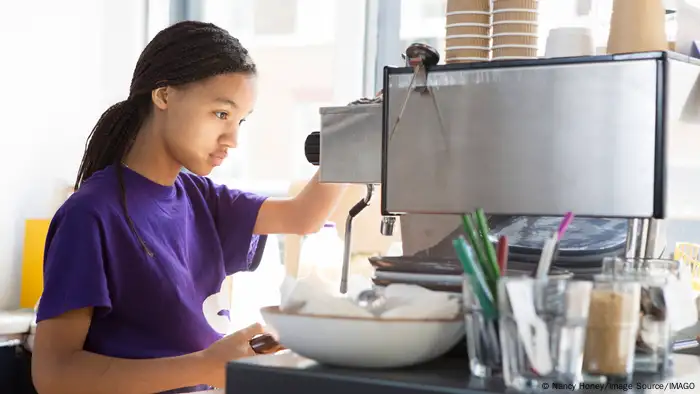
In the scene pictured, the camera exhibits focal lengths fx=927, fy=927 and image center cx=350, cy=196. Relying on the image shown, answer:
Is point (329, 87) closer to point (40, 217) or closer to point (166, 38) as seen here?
point (40, 217)

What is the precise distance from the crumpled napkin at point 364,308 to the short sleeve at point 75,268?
0.60m

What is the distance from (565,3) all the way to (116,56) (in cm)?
164

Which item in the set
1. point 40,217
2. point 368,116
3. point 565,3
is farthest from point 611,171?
point 40,217

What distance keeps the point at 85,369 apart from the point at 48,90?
1.82 metres

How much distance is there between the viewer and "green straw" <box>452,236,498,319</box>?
814mm

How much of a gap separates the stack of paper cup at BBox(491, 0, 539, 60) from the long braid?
0.61 m

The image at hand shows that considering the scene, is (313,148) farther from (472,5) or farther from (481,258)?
(481,258)

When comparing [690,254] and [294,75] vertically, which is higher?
[294,75]

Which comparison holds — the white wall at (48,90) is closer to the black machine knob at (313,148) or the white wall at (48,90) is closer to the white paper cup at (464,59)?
the black machine knob at (313,148)

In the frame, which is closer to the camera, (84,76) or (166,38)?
(166,38)

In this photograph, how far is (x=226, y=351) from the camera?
134 cm

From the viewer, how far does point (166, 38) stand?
166cm

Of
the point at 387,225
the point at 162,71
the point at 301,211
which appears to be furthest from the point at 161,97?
the point at 387,225

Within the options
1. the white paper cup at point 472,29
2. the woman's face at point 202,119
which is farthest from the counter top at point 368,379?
the woman's face at point 202,119
